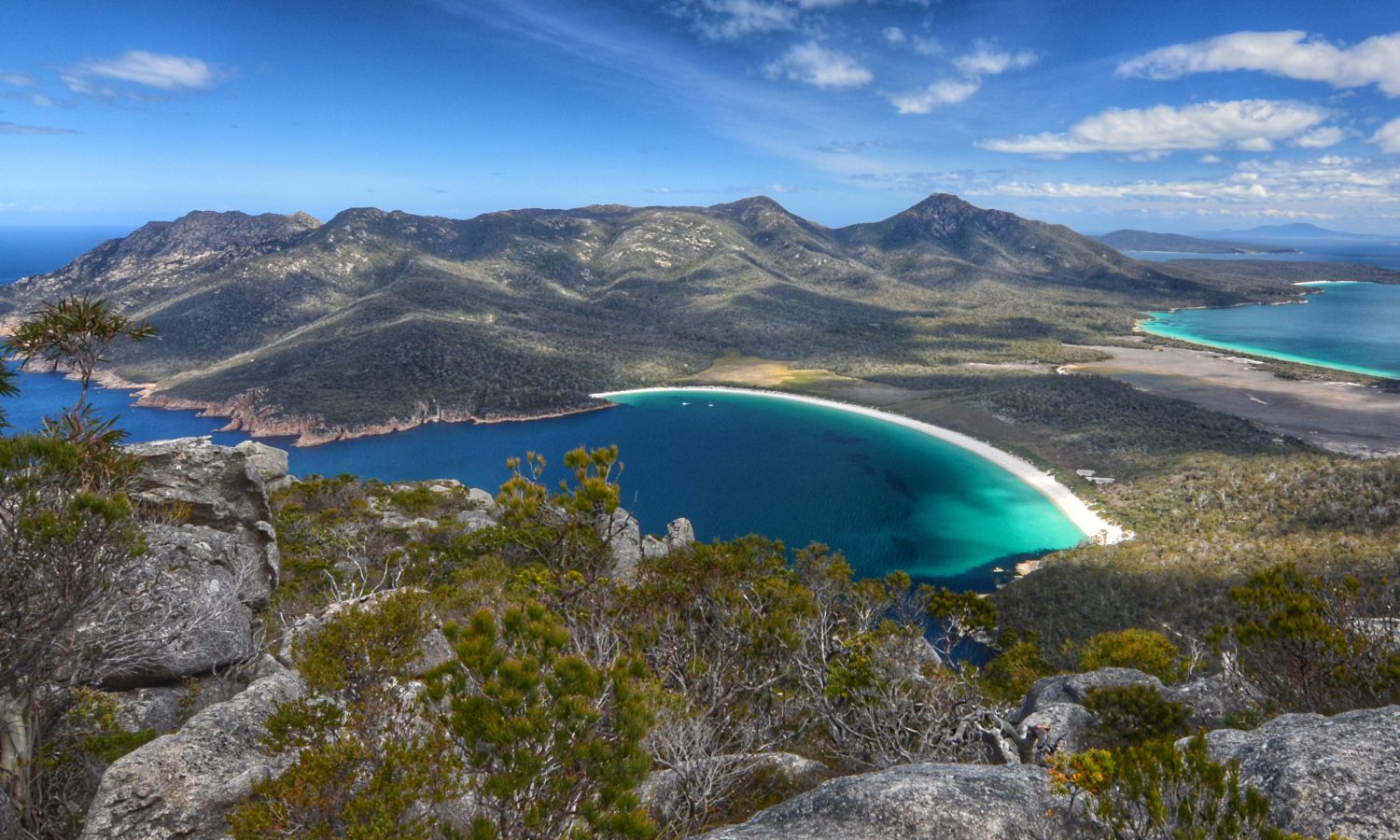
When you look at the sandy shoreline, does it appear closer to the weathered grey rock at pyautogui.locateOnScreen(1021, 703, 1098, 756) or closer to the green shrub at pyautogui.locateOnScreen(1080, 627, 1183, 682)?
the green shrub at pyautogui.locateOnScreen(1080, 627, 1183, 682)

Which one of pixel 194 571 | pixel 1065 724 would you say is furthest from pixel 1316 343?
pixel 194 571

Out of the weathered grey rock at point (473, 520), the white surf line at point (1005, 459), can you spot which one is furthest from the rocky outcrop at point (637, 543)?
the white surf line at point (1005, 459)

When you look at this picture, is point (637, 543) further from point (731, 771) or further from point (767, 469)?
point (767, 469)

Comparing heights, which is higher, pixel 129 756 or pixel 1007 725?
pixel 129 756

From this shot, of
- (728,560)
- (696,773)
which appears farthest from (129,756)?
(728,560)

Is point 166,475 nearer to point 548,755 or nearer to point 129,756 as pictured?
point 129,756

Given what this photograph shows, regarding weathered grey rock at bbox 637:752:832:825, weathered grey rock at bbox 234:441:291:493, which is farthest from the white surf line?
weathered grey rock at bbox 234:441:291:493
